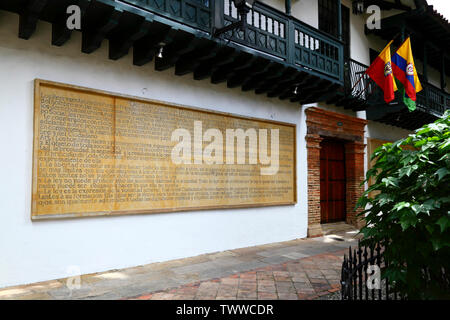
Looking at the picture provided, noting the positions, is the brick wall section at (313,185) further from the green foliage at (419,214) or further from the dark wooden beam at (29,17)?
the dark wooden beam at (29,17)

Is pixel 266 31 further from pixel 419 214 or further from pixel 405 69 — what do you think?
pixel 419 214

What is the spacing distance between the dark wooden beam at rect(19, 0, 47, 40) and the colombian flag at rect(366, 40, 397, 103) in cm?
768

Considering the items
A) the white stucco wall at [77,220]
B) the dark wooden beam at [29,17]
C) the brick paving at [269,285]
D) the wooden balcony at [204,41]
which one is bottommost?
the brick paving at [269,285]

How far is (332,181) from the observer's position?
10.9 meters

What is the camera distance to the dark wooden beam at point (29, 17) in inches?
170

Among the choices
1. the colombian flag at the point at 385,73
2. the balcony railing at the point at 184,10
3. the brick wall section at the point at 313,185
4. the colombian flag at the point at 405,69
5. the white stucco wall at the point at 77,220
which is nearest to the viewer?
the white stucco wall at the point at 77,220

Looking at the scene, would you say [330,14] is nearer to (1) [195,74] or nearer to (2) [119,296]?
(1) [195,74]

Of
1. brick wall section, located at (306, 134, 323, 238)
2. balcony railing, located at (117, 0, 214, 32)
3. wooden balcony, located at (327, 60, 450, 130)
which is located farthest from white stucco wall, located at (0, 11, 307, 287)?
wooden balcony, located at (327, 60, 450, 130)

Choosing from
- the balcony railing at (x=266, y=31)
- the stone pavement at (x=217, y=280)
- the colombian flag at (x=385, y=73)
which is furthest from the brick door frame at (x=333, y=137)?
the stone pavement at (x=217, y=280)

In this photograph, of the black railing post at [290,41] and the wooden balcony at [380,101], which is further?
the wooden balcony at [380,101]

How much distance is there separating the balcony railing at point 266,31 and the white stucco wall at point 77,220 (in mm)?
1167

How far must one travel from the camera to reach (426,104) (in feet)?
39.8

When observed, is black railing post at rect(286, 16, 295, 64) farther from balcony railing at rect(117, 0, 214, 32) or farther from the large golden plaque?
balcony railing at rect(117, 0, 214, 32)

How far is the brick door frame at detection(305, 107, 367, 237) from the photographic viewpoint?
31.1 ft
